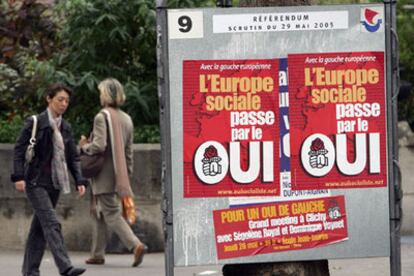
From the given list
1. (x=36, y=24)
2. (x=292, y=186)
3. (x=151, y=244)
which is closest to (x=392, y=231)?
(x=292, y=186)

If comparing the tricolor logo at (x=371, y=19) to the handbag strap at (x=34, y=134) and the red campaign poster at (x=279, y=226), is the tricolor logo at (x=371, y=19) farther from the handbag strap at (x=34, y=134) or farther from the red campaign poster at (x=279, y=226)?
the handbag strap at (x=34, y=134)

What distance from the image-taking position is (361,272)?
12.1 metres

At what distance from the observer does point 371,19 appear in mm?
7570

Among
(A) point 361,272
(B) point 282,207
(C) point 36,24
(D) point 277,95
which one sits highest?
(C) point 36,24

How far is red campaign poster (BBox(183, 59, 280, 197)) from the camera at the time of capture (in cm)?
748

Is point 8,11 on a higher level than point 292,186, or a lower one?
higher

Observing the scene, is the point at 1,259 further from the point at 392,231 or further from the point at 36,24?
the point at 392,231

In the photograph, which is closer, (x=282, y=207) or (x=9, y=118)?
(x=282, y=207)

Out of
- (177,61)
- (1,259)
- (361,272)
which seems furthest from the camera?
(1,259)

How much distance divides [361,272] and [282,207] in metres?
4.66

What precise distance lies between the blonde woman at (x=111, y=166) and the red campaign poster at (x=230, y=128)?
544 cm

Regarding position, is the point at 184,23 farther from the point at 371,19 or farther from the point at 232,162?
the point at 371,19

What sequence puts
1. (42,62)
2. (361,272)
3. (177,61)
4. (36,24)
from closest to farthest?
(177,61), (361,272), (42,62), (36,24)

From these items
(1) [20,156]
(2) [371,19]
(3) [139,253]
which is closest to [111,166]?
(3) [139,253]
